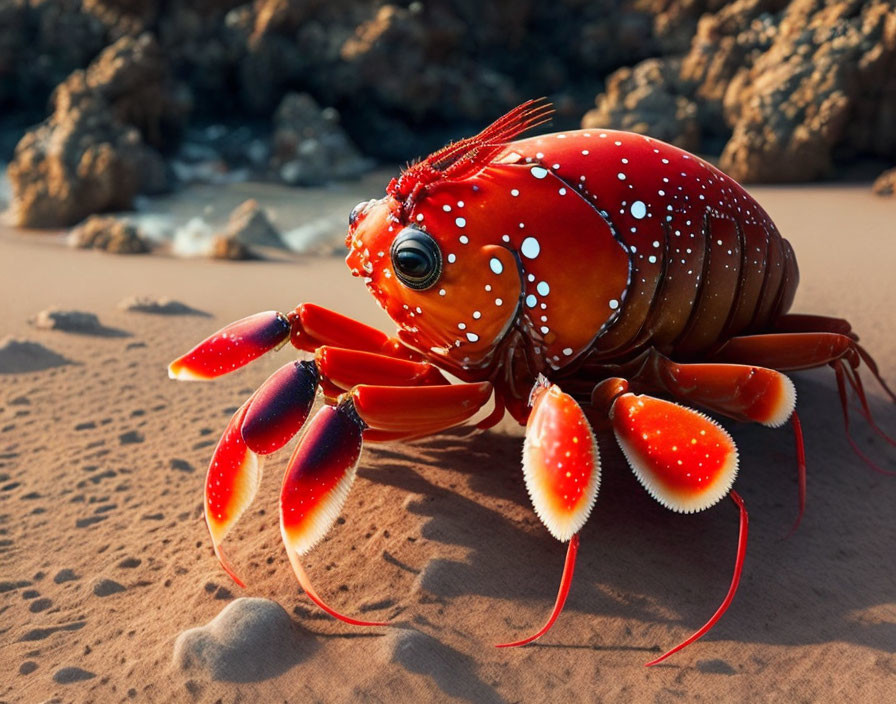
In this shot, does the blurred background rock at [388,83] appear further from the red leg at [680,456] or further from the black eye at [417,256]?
the red leg at [680,456]

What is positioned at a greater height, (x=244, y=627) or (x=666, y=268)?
(x=666, y=268)

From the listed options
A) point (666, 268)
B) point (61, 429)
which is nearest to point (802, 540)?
point (666, 268)

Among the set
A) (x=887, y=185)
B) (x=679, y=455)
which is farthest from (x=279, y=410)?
(x=887, y=185)

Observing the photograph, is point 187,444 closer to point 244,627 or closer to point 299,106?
point 244,627

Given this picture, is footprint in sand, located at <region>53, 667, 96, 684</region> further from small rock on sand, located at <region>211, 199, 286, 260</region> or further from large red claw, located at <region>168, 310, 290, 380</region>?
small rock on sand, located at <region>211, 199, 286, 260</region>

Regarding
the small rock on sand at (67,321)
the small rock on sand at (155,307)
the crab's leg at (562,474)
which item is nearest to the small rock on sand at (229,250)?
the small rock on sand at (155,307)

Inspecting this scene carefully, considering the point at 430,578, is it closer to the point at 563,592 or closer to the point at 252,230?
the point at 563,592

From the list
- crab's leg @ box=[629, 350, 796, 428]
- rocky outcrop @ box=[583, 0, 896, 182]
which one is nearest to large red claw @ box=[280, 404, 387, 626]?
crab's leg @ box=[629, 350, 796, 428]
